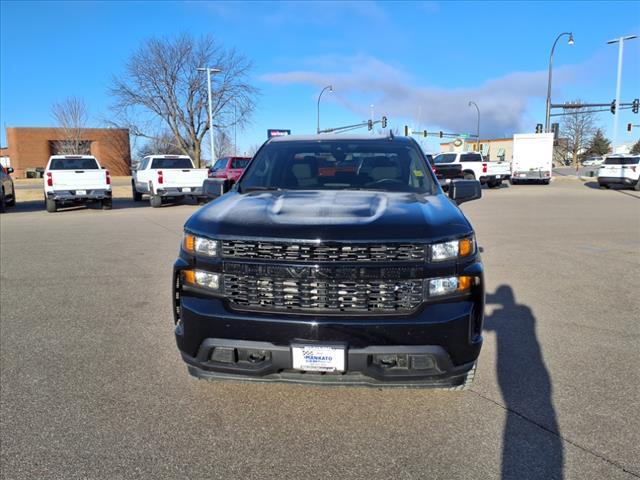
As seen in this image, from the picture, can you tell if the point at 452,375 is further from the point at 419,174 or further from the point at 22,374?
the point at 22,374

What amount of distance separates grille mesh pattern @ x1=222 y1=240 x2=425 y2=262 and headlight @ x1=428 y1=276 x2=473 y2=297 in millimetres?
165

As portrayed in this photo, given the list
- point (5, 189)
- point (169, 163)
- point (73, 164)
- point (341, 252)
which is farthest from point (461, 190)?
point (5, 189)

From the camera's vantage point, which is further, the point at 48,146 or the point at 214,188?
the point at 48,146

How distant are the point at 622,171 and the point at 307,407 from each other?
89.5 ft

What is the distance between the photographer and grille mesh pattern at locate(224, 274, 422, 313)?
277cm

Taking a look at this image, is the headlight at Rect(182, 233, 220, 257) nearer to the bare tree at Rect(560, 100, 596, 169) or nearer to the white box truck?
the white box truck

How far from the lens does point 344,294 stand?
9.11ft

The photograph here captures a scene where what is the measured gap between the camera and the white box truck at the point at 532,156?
29469mm

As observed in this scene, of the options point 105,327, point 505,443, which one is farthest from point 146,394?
point 505,443

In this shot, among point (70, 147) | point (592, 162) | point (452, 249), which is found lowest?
point (452, 249)

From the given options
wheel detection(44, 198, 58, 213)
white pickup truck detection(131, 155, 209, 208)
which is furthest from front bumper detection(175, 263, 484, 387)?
wheel detection(44, 198, 58, 213)

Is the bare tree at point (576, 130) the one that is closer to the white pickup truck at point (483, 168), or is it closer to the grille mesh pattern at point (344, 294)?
the white pickup truck at point (483, 168)

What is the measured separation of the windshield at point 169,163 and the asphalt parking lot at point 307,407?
1345 cm

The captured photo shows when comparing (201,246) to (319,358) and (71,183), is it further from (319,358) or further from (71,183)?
(71,183)
